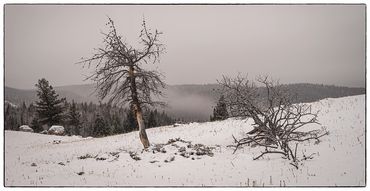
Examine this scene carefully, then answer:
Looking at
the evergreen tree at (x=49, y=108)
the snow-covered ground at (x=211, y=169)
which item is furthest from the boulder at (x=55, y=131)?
→ the snow-covered ground at (x=211, y=169)

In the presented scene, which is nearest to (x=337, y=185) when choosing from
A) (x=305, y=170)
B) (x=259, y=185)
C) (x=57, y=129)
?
(x=305, y=170)

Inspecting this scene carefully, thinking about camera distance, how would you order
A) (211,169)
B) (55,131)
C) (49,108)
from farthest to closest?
1. (49,108)
2. (55,131)
3. (211,169)

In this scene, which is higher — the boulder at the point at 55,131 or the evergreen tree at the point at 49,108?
the evergreen tree at the point at 49,108

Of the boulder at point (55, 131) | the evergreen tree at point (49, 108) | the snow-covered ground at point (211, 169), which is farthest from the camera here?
the evergreen tree at point (49, 108)

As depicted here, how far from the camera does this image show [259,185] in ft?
30.8

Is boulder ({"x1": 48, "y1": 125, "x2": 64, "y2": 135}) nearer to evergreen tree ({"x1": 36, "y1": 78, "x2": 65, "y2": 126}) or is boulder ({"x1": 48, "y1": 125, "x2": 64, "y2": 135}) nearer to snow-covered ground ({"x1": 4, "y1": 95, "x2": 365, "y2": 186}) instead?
evergreen tree ({"x1": 36, "y1": 78, "x2": 65, "y2": 126})

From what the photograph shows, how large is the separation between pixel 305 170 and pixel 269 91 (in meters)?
4.54

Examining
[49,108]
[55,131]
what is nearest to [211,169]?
[55,131]

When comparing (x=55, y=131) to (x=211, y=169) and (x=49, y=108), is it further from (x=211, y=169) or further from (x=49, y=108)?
(x=211, y=169)

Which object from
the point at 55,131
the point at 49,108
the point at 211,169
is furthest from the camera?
the point at 49,108

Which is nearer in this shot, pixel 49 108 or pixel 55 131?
pixel 55 131

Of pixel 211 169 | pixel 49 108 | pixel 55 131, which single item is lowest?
pixel 55 131

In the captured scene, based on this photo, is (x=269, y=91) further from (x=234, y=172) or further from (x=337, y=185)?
(x=337, y=185)

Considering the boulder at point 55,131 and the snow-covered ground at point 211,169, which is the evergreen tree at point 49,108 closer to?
the boulder at point 55,131
